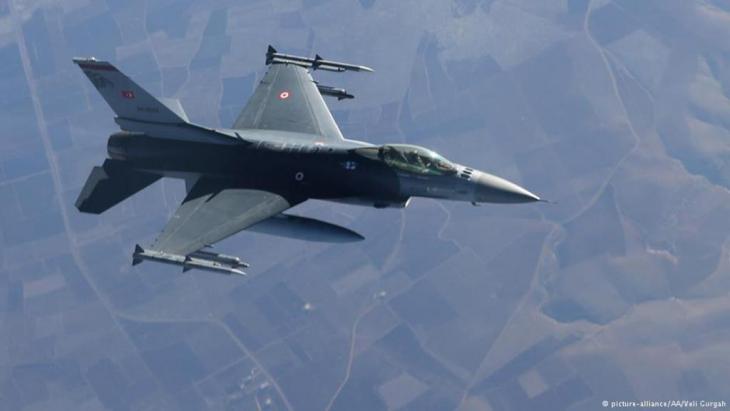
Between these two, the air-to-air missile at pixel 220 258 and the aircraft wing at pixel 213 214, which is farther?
the aircraft wing at pixel 213 214

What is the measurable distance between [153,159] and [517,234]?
33.1 meters

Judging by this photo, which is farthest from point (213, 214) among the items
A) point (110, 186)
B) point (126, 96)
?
point (126, 96)

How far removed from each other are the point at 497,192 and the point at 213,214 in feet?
41.4

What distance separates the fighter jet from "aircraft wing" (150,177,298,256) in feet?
0.15

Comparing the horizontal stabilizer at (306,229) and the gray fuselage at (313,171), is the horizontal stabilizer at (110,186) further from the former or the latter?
the horizontal stabilizer at (306,229)

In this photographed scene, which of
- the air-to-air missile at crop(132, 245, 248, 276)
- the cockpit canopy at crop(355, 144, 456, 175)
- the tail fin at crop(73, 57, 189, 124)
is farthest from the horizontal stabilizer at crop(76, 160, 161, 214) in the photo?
the cockpit canopy at crop(355, 144, 456, 175)

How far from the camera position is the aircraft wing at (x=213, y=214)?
1382 inches

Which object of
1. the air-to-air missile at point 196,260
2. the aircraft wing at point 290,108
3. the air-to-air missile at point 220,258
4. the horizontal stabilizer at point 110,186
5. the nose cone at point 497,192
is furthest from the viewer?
the aircraft wing at point 290,108

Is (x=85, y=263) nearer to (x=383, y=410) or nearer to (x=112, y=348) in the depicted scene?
(x=112, y=348)

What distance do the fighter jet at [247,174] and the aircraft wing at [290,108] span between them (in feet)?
0.32

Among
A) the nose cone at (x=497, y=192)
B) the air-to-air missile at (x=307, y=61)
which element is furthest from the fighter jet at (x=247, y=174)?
the air-to-air missile at (x=307, y=61)

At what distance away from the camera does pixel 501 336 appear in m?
60.4

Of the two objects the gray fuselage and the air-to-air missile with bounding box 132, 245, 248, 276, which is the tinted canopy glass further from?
the air-to-air missile with bounding box 132, 245, 248, 276

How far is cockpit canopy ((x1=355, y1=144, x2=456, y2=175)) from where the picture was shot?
35.6 metres
